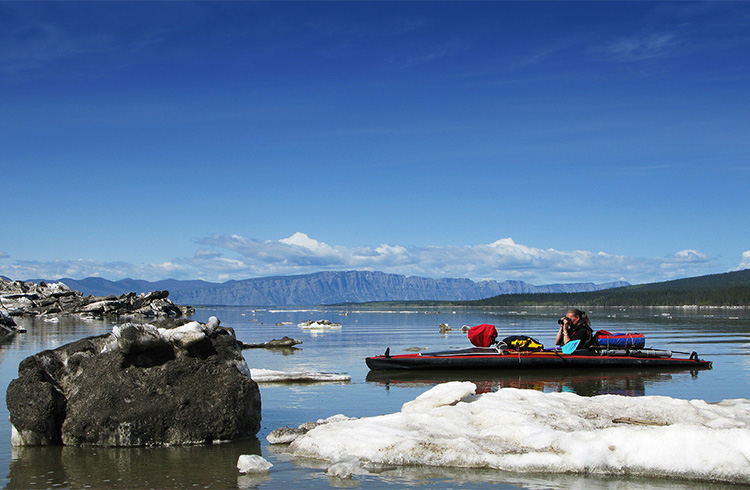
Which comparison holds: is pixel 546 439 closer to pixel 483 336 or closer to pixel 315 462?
pixel 315 462

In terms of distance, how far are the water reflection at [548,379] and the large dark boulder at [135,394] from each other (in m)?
9.52

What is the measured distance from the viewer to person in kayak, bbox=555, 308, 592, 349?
27094 mm

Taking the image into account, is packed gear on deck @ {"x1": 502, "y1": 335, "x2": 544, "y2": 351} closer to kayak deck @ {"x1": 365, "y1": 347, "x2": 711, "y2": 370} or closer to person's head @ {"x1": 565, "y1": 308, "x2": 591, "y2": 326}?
kayak deck @ {"x1": 365, "y1": 347, "x2": 711, "y2": 370}

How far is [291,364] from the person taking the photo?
1155 inches

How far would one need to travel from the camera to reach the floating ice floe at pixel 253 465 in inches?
429

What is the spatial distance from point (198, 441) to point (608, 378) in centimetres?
1680

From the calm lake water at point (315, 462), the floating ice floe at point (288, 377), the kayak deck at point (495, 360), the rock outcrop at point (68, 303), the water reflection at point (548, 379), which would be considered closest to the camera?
the calm lake water at point (315, 462)

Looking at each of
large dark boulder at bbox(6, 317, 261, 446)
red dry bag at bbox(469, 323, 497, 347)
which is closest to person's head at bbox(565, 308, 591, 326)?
red dry bag at bbox(469, 323, 497, 347)

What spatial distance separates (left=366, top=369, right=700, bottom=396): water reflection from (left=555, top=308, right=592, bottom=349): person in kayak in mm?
1338

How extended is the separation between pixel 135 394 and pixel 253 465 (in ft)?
11.4

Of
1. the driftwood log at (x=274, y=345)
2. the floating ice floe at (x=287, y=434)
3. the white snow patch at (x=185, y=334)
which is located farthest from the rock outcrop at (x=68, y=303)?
the floating ice floe at (x=287, y=434)

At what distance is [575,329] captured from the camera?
27.5 m

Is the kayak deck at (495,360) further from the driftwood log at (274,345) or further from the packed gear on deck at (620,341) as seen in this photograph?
the driftwood log at (274,345)

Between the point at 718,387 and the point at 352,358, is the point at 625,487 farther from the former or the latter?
the point at 352,358
